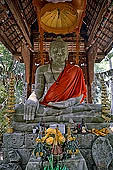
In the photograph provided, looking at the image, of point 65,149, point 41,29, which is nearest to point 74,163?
point 65,149

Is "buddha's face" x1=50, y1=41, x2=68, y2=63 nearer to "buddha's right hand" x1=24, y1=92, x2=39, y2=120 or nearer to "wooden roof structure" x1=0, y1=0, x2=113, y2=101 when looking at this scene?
"wooden roof structure" x1=0, y1=0, x2=113, y2=101

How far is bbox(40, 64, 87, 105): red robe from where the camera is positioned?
368 centimetres

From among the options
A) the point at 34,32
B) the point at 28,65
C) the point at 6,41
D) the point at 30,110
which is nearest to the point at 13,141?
the point at 30,110

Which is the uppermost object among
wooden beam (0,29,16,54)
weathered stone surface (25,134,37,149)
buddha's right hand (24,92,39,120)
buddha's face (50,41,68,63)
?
wooden beam (0,29,16,54)

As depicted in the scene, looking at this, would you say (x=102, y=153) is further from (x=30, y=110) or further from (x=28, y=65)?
(x=28, y=65)

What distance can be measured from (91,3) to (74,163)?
4652 mm

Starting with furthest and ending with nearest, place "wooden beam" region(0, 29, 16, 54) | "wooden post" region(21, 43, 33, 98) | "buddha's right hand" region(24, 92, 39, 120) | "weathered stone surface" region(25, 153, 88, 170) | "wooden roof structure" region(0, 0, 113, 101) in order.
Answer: "wooden post" region(21, 43, 33, 98)
"wooden beam" region(0, 29, 16, 54)
"wooden roof structure" region(0, 0, 113, 101)
"buddha's right hand" region(24, 92, 39, 120)
"weathered stone surface" region(25, 153, 88, 170)

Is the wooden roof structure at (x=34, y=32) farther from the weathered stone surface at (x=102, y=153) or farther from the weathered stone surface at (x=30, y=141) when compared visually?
the weathered stone surface at (x=102, y=153)

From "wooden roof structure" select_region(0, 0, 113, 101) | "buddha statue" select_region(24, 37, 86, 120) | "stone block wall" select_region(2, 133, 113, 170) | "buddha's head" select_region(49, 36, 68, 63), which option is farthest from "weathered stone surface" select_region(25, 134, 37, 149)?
"wooden roof structure" select_region(0, 0, 113, 101)

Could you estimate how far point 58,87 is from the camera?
3795 mm

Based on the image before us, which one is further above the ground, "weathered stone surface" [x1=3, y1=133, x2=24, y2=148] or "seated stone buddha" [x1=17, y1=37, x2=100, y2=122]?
"seated stone buddha" [x1=17, y1=37, x2=100, y2=122]

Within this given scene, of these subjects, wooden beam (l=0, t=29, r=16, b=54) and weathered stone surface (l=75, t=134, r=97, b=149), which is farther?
wooden beam (l=0, t=29, r=16, b=54)

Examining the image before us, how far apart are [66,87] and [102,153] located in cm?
162

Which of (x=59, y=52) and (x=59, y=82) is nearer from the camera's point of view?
(x=59, y=82)
